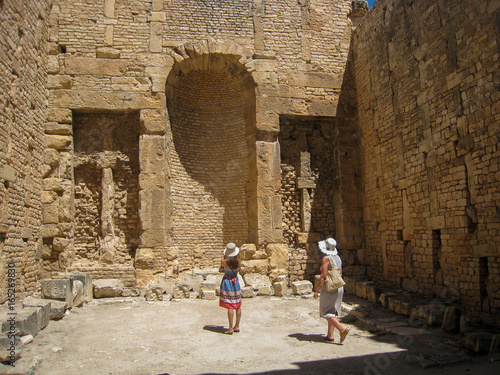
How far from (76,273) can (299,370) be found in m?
6.06

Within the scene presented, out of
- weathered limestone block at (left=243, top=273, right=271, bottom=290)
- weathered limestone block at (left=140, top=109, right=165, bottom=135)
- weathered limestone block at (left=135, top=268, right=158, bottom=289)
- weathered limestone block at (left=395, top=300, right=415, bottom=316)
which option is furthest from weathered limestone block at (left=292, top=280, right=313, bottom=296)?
weathered limestone block at (left=140, top=109, right=165, bottom=135)

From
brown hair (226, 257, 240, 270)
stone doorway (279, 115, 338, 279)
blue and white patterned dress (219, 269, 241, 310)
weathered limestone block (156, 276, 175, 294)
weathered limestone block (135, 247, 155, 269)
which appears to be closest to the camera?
blue and white patterned dress (219, 269, 241, 310)

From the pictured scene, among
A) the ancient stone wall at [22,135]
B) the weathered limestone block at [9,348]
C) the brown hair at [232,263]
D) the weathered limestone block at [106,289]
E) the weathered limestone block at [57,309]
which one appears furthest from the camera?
the weathered limestone block at [106,289]

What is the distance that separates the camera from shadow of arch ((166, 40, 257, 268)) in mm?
10555

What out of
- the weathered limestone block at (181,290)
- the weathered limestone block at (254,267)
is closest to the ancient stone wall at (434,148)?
the weathered limestone block at (254,267)

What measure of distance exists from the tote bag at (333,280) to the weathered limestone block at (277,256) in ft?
14.7

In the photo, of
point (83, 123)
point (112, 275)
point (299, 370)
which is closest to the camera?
point (299, 370)

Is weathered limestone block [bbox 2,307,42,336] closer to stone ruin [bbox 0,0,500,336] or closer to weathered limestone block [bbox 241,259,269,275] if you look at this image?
stone ruin [bbox 0,0,500,336]

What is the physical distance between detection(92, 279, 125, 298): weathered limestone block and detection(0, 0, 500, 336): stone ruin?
0.56 meters

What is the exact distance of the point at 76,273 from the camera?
29.0 feet

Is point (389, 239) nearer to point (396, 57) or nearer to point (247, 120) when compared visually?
point (396, 57)

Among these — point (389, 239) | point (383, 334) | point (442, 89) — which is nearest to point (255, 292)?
point (389, 239)

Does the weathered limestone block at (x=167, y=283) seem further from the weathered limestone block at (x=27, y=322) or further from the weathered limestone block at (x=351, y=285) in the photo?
the weathered limestone block at (x=351, y=285)

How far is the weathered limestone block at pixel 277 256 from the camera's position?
989 cm
